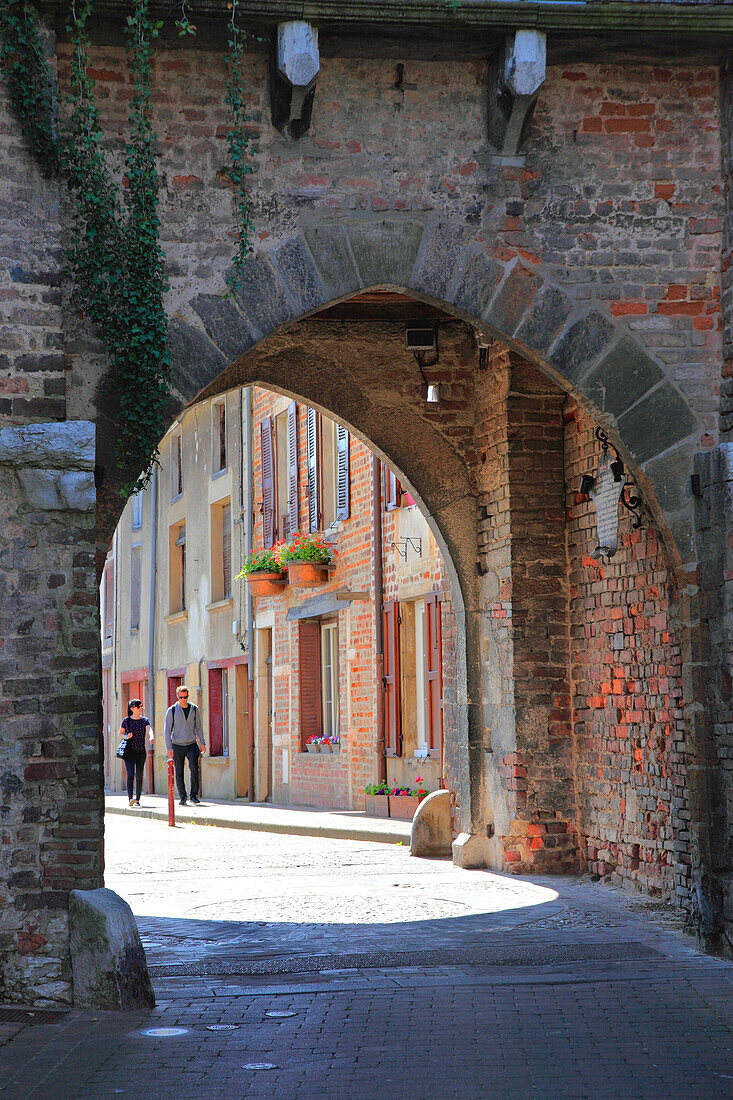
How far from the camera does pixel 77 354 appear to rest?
264 inches

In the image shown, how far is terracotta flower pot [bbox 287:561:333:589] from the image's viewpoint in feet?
57.7

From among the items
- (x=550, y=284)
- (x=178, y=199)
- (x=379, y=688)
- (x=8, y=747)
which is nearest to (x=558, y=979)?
(x=8, y=747)

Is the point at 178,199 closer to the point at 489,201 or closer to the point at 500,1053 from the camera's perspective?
the point at 489,201

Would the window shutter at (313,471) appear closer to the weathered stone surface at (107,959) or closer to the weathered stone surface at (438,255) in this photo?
the weathered stone surface at (438,255)

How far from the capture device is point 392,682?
50.6ft

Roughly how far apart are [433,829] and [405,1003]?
5.61 meters

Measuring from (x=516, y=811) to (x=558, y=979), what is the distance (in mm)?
3675

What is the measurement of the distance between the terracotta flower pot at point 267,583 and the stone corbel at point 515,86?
466 inches

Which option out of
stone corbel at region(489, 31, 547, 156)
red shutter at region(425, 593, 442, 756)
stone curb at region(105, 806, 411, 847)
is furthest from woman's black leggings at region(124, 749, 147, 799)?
stone corbel at region(489, 31, 547, 156)

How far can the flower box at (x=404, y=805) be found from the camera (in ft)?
48.4

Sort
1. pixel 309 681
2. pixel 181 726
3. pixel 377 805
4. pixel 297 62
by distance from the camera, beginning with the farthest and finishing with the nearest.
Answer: pixel 181 726
pixel 309 681
pixel 377 805
pixel 297 62

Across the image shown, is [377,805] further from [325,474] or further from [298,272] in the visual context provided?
[298,272]

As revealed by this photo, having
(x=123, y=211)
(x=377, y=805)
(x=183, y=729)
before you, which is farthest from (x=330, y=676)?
(x=123, y=211)

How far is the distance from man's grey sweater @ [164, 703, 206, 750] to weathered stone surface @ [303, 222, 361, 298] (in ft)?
40.3
